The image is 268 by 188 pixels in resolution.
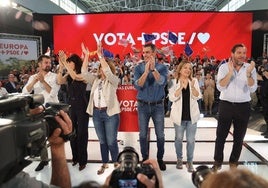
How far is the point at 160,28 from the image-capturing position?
8.66m

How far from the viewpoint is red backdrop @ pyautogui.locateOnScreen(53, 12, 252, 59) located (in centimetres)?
852

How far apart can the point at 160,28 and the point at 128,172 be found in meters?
7.89

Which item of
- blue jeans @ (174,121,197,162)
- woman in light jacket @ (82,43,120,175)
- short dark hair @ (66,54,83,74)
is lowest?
blue jeans @ (174,121,197,162)

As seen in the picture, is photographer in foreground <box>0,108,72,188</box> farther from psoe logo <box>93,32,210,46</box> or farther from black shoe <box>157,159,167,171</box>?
psoe logo <box>93,32,210,46</box>

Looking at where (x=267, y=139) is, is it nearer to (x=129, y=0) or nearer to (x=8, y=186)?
(x=8, y=186)

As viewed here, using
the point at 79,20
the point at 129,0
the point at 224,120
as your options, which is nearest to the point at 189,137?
the point at 224,120

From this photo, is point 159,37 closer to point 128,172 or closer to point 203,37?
point 203,37

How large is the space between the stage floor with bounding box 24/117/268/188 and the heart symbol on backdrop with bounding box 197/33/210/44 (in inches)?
142

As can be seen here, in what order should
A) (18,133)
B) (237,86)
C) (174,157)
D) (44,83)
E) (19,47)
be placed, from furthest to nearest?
(19,47)
(174,157)
(44,83)
(237,86)
(18,133)

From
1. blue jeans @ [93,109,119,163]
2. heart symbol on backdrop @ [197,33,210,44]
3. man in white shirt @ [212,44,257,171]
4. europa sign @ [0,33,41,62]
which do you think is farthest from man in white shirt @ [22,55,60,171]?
europa sign @ [0,33,41,62]

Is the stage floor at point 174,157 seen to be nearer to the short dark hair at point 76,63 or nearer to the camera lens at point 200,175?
the short dark hair at point 76,63

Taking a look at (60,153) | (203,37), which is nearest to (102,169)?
(60,153)

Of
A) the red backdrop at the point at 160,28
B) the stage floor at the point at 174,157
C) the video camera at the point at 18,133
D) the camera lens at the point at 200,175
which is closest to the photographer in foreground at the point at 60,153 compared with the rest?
the video camera at the point at 18,133

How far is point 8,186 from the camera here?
873 millimetres
